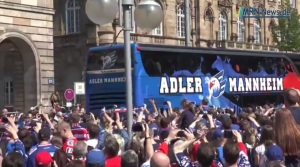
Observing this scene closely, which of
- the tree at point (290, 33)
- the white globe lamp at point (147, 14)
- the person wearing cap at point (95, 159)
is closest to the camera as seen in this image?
the person wearing cap at point (95, 159)

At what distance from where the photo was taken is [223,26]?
55.3m

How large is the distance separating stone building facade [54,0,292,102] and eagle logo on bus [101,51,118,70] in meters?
16.4

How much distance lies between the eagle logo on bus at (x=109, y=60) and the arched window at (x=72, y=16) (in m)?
21.9

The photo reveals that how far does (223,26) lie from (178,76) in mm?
31967

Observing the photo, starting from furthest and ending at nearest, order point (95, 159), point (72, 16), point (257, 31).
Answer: point (257, 31), point (72, 16), point (95, 159)

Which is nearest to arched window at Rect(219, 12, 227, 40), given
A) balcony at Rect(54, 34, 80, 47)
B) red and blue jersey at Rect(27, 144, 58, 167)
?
balcony at Rect(54, 34, 80, 47)

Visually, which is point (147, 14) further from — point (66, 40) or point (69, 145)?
point (66, 40)

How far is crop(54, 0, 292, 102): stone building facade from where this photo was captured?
44047 mm

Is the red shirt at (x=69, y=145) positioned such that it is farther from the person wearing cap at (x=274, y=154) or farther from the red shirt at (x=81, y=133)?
the person wearing cap at (x=274, y=154)

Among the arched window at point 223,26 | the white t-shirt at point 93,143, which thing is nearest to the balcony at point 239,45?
the arched window at point 223,26

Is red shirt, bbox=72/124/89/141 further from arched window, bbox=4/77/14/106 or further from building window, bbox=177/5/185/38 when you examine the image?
building window, bbox=177/5/185/38

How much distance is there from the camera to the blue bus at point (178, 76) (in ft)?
75.4

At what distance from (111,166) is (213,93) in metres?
17.6

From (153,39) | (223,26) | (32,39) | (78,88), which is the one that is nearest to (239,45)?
(223,26)
